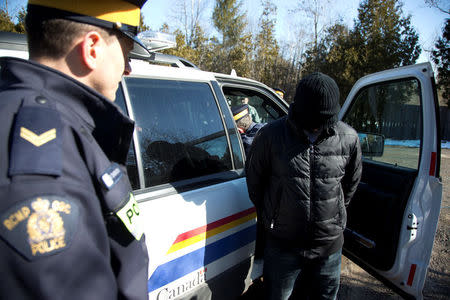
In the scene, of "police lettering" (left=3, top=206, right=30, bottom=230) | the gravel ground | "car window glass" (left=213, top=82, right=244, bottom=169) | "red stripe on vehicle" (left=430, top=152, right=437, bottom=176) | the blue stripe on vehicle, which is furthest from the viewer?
the gravel ground

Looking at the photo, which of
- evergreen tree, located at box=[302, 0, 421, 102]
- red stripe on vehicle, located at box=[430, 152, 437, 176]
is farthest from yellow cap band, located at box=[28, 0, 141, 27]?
evergreen tree, located at box=[302, 0, 421, 102]

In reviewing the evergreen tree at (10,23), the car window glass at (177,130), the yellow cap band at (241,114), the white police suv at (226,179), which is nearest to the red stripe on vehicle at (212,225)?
the white police suv at (226,179)

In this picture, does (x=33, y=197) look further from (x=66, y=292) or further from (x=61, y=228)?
(x=66, y=292)

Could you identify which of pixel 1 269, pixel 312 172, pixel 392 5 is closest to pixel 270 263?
pixel 312 172

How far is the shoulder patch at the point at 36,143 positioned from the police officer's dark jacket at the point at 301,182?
48.6 inches

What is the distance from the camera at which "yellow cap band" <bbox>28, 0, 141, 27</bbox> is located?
2.46ft

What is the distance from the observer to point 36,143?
576mm

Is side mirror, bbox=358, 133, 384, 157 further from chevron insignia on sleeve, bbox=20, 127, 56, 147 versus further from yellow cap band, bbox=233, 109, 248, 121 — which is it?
chevron insignia on sleeve, bbox=20, 127, 56, 147

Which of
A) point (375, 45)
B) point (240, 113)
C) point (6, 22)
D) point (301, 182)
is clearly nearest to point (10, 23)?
point (6, 22)

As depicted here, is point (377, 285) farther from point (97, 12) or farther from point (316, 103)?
point (97, 12)

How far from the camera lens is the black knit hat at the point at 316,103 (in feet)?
5.02

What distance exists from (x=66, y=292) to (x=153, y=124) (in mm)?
1097

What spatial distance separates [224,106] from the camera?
2.04m

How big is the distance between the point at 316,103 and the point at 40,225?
1404mm
